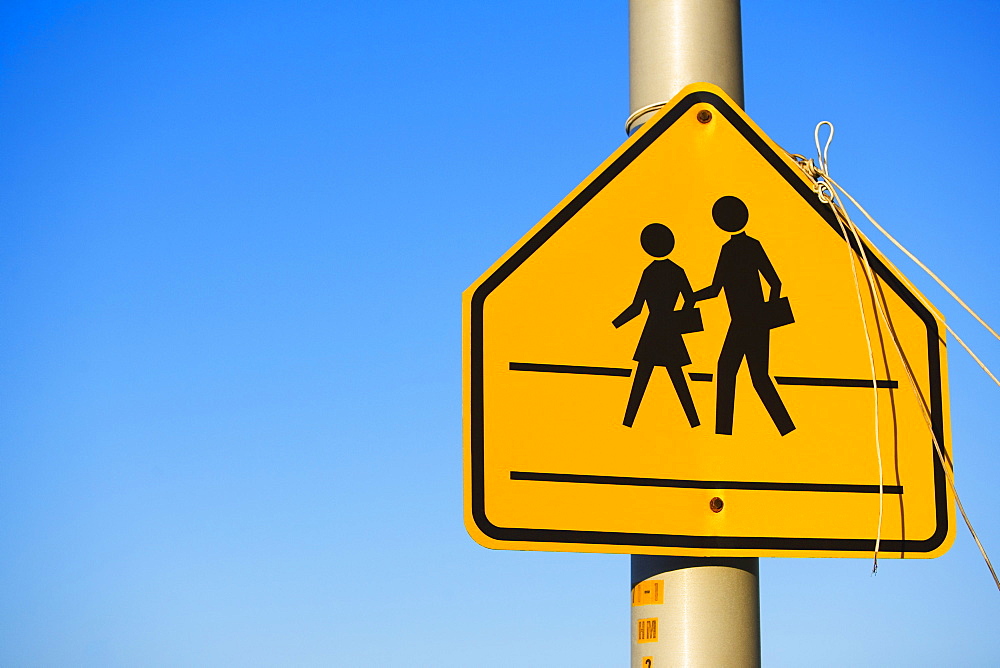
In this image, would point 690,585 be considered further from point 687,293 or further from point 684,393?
point 687,293

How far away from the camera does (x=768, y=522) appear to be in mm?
2004

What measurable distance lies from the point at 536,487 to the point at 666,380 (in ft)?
0.99

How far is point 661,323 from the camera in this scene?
2.04 m

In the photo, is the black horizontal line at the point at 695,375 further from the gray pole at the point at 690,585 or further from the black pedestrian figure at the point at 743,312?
the gray pole at the point at 690,585

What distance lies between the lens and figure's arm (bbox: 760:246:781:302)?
6.93ft

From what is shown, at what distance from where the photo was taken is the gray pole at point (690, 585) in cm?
197

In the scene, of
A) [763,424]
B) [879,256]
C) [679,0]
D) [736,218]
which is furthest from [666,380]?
[679,0]

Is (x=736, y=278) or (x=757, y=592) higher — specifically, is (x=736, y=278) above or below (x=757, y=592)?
above

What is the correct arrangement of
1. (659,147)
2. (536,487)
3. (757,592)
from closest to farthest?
1. (536,487)
2. (757,592)
3. (659,147)

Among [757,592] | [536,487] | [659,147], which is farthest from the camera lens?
[659,147]

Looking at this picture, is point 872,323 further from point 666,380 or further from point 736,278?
point 666,380

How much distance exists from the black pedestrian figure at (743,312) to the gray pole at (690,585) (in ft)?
0.83

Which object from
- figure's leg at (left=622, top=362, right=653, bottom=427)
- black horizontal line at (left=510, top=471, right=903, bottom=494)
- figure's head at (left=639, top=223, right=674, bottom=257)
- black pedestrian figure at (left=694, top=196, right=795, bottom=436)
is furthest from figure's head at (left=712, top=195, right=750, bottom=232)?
black horizontal line at (left=510, top=471, right=903, bottom=494)

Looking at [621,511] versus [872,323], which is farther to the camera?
[872,323]
